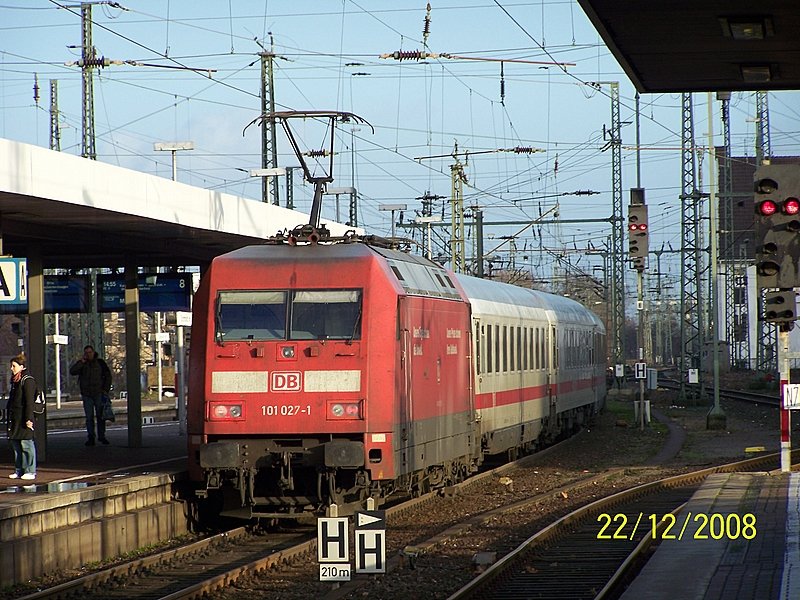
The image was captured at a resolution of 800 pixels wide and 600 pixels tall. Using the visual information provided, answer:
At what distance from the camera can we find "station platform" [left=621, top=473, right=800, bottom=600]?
10.7m

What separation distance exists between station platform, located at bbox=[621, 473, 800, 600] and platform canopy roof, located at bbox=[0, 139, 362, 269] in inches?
→ 326

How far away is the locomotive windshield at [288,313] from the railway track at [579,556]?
335cm

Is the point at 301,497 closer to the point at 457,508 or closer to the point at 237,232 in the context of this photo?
the point at 457,508

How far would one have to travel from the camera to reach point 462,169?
42.7 meters

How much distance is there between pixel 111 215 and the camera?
60.9 feet

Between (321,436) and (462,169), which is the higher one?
(462,169)

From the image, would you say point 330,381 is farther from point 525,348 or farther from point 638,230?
point 638,230

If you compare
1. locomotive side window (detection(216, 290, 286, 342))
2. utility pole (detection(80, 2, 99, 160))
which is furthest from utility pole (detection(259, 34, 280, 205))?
locomotive side window (detection(216, 290, 286, 342))

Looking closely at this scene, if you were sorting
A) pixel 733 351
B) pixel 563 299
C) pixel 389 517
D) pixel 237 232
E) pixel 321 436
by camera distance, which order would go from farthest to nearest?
1. pixel 733 351
2. pixel 563 299
3. pixel 237 232
4. pixel 389 517
5. pixel 321 436

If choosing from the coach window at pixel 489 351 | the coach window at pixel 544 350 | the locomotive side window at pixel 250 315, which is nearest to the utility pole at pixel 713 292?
the coach window at pixel 544 350

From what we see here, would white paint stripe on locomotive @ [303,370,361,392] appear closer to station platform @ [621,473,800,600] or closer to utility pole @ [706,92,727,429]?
station platform @ [621,473,800,600]

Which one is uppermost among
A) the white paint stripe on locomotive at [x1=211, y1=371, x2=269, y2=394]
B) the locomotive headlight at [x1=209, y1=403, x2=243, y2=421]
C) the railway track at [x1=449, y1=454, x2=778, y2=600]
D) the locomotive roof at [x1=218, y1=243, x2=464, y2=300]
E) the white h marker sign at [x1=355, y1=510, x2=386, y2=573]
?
the locomotive roof at [x1=218, y1=243, x2=464, y2=300]

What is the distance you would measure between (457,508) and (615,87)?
28322mm

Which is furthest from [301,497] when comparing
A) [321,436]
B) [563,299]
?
[563,299]
